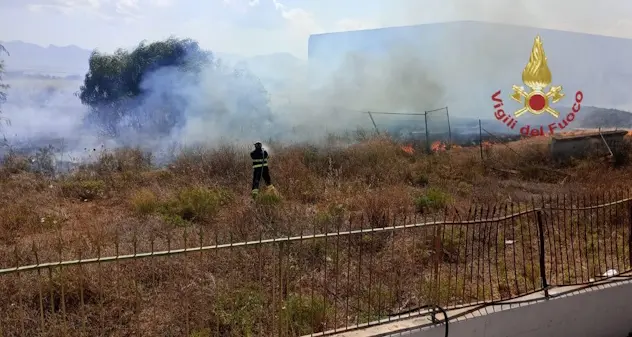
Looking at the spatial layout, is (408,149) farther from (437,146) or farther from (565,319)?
(565,319)

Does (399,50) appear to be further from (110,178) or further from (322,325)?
(322,325)

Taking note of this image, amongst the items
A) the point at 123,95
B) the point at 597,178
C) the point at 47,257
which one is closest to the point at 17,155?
the point at 123,95

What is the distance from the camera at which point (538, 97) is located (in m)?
15.0

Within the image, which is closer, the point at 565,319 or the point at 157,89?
the point at 565,319

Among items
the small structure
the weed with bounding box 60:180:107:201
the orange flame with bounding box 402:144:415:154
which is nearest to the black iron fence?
the weed with bounding box 60:180:107:201

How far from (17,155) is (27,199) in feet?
12.3

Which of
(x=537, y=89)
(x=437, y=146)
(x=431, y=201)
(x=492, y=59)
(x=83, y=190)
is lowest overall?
(x=431, y=201)

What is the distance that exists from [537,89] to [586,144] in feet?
7.05

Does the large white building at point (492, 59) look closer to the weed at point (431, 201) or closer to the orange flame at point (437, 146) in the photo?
the orange flame at point (437, 146)

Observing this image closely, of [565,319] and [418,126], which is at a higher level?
[418,126]

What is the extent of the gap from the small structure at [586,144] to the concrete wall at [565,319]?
9.95 m

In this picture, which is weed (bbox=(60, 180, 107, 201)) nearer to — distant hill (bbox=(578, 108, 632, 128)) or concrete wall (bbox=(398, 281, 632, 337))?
concrete wall (bbox=(398, 281, 632, 337))

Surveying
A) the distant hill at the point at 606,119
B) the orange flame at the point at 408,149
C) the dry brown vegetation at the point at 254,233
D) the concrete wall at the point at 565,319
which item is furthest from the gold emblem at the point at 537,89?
the concrete wall at the point at 565,319

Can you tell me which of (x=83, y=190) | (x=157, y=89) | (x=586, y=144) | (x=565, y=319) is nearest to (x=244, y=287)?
(x=565, y=319)
